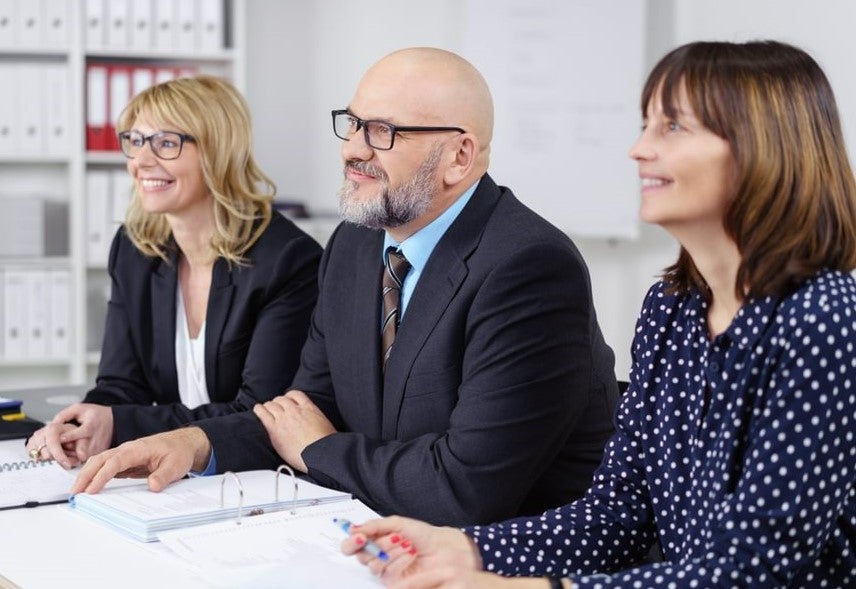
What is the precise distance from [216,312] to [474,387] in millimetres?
898

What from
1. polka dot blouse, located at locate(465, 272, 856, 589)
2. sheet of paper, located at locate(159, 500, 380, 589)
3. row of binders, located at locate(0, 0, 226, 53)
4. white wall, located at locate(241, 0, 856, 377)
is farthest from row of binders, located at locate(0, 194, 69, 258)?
polka dot blouse, located at locate(465, 272, 856, 589)

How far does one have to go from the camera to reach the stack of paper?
159 cm

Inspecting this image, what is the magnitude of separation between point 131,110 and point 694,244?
169 centimetres

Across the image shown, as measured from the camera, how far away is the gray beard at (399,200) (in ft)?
6.72

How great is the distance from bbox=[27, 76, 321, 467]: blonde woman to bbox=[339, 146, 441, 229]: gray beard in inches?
20.3

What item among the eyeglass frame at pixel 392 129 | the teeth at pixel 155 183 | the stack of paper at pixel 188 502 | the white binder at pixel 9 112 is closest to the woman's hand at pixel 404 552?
the stack of paper at pixel 188 502

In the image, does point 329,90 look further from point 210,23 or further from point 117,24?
point 117,24

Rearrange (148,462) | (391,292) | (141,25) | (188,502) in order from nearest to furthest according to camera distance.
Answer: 1. (188,502)
2. (148,462)
3. (391,292)
4. (141,25)

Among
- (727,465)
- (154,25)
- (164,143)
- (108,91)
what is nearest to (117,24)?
(154,25)

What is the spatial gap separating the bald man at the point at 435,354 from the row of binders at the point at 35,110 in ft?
8.24

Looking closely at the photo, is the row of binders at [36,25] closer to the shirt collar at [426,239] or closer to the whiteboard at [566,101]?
the whiteboard at [566,101]

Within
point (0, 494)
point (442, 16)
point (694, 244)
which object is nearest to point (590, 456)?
point (694, 244)

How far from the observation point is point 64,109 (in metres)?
4.37

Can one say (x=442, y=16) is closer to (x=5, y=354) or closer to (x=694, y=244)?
(x=5, y=354)
